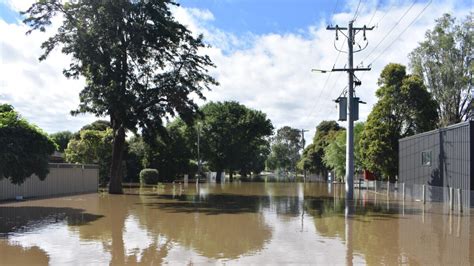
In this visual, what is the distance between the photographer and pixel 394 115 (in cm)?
4194

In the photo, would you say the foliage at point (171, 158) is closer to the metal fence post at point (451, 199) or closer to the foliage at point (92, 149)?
the foliage at point (92, 149)

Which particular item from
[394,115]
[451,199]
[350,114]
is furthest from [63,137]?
[451,199]

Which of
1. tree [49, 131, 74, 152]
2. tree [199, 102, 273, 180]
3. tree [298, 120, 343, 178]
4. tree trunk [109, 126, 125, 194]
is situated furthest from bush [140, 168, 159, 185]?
tree [49, 131, 74, 152]

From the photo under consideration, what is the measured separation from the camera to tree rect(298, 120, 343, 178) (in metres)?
80.5

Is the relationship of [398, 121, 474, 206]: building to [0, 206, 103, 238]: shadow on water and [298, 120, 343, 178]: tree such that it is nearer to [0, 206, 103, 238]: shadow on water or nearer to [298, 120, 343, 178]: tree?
[0, 206, 103, 238]: shadow on water

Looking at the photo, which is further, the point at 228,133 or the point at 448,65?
the point at 228,133

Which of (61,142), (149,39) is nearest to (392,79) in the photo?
(149,39)

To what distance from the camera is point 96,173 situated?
1494 inches

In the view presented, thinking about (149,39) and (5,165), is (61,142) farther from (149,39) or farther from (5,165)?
(5,165)

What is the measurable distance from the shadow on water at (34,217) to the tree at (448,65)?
109 feet

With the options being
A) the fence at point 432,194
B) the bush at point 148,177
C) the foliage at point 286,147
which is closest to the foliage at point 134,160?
the bush at point 148,177

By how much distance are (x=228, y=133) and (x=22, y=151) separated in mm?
49094

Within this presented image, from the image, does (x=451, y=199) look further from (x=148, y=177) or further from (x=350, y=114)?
(x=148, y=177)

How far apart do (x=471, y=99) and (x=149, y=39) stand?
2851 centimetres
